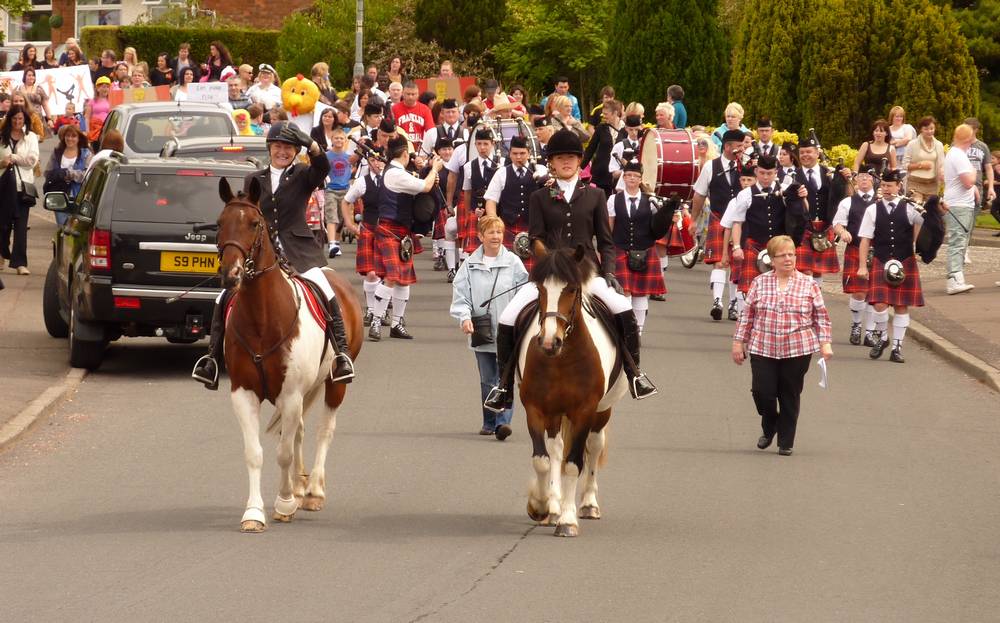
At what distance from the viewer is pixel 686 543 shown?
9.50 meters

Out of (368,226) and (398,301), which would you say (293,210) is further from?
(368,226)

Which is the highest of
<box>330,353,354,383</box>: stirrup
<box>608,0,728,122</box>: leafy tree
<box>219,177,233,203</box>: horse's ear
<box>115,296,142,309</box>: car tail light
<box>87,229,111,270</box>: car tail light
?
<box>608,0,728,122</box>: leafy tree

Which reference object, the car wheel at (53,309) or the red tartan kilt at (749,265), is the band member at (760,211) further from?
the car wheel at (53,309)

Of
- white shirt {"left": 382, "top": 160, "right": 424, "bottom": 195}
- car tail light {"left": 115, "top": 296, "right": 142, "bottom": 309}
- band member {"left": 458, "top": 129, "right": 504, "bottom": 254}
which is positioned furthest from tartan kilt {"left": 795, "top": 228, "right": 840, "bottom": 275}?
Answer: car tail light {"left": 115, "top": 296, "right": 142, "bottom": 309}

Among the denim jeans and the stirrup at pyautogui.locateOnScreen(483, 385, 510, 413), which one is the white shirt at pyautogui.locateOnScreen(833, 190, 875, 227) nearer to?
the denim jeans

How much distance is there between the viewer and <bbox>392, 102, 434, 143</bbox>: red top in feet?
90.3

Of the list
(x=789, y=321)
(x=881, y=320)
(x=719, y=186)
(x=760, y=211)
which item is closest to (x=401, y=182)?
(x=760, y=211)

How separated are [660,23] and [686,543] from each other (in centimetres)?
3166

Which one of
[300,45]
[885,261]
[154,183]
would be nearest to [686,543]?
[154,183]

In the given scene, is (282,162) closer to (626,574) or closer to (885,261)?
(626,574)

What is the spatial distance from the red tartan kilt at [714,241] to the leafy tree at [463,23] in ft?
94.4

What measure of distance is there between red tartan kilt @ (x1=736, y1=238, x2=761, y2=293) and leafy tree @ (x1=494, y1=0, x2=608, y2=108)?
30.3 m

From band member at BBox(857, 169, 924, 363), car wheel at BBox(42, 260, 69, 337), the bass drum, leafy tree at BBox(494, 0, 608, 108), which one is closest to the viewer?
band member at BBox(857, 169, 924, 363)

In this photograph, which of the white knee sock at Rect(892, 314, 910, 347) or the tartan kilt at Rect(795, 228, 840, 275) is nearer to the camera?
the white knee sock at Rect(892, 314, 910, 347)
